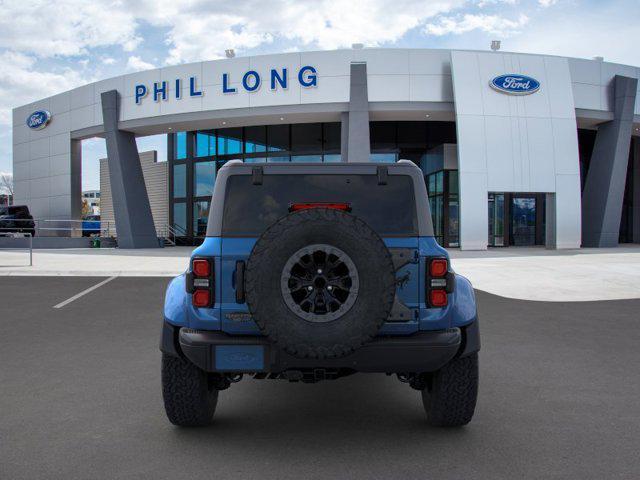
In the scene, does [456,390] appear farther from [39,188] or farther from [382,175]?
[39,188]

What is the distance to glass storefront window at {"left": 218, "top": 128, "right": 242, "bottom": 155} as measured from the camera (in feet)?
110

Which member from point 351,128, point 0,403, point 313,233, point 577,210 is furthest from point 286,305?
point 577,210

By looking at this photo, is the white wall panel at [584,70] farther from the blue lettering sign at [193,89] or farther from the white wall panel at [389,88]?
the blue lettering sign at [193,89]

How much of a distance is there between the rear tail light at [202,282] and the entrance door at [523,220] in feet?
98.7

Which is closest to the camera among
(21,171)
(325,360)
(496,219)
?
(325,360)

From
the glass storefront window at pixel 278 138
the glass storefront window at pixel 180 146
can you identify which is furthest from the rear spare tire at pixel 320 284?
the glass storefront window at pixel 180 146

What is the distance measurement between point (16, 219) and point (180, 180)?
10.0 meters

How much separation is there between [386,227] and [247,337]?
3.84ft

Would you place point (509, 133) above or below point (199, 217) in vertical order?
above

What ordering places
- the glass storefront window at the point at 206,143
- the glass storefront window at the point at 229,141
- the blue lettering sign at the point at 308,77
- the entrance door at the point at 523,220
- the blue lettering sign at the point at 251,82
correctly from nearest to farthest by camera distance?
1. the blue lettering sign at the point at 308,77
2. the blue lettering sign at the point at 251,82
3. the entrance door at the point at 523,220
4. the glass storefront window at the point at 229,141
5. the glass storefront window at the point at 206,143

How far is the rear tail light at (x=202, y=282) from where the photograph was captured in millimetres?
3500

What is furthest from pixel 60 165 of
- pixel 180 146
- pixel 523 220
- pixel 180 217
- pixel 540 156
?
pixel 523 220

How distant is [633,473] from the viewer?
10.3ft

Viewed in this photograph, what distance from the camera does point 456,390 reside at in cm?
372
